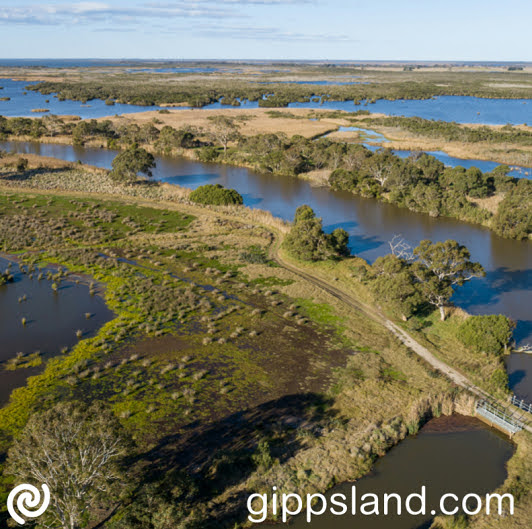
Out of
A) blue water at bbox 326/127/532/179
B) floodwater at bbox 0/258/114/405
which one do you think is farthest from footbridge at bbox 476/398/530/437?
blue water at bbox 326/127/532/179

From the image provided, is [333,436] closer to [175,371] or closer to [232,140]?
[175,371]

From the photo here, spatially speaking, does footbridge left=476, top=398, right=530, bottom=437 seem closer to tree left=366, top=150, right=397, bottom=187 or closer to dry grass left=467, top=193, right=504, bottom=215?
dry grass left=467, top=193, right=504, bottom=215

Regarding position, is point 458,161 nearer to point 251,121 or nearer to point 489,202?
point 489,202

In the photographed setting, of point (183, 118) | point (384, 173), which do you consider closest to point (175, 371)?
point (384, 173)

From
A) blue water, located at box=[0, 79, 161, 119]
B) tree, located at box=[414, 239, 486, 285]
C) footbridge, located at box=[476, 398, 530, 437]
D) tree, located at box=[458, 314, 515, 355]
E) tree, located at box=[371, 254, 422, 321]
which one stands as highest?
blue water, located at box=[0, 79, 161, 119]

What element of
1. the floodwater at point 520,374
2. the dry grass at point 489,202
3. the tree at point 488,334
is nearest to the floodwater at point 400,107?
the dry grass at point 489,202
